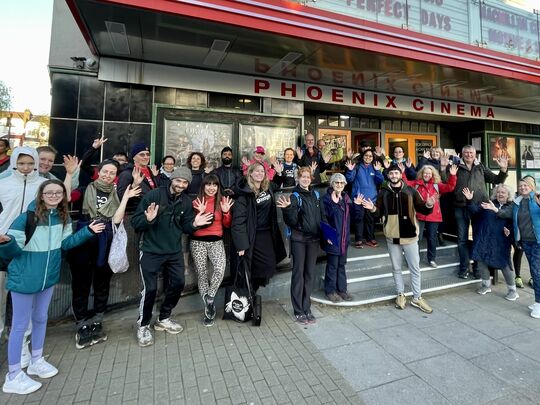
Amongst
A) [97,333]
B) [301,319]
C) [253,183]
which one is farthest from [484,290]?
[97,333]

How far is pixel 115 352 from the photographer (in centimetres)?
321

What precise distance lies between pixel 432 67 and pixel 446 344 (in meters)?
4.87

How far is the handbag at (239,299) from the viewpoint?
375 cm

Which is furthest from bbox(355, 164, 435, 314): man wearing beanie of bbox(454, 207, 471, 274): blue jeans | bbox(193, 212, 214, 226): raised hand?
bbox(193, 212, 214, 226): raised hand

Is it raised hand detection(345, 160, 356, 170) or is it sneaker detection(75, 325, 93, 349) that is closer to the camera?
sneaker detection(75, 325, 93, 349)

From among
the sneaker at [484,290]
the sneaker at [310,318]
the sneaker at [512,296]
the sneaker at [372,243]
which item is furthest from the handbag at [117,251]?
the sneaker at [512,296]

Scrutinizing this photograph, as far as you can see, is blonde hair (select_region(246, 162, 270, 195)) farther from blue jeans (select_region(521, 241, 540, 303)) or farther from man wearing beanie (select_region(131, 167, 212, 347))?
blue jeans (select_region(521, 241, 540, 303))

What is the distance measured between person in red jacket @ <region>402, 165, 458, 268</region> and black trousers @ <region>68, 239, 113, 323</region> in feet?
16.1

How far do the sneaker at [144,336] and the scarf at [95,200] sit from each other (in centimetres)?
135

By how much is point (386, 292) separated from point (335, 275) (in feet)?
3.35

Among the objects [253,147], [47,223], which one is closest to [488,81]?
[253,147]

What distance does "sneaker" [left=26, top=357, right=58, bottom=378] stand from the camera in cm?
280

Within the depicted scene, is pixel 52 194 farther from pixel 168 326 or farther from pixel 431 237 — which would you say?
pixel 431 237

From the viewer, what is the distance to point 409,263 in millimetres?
4340
